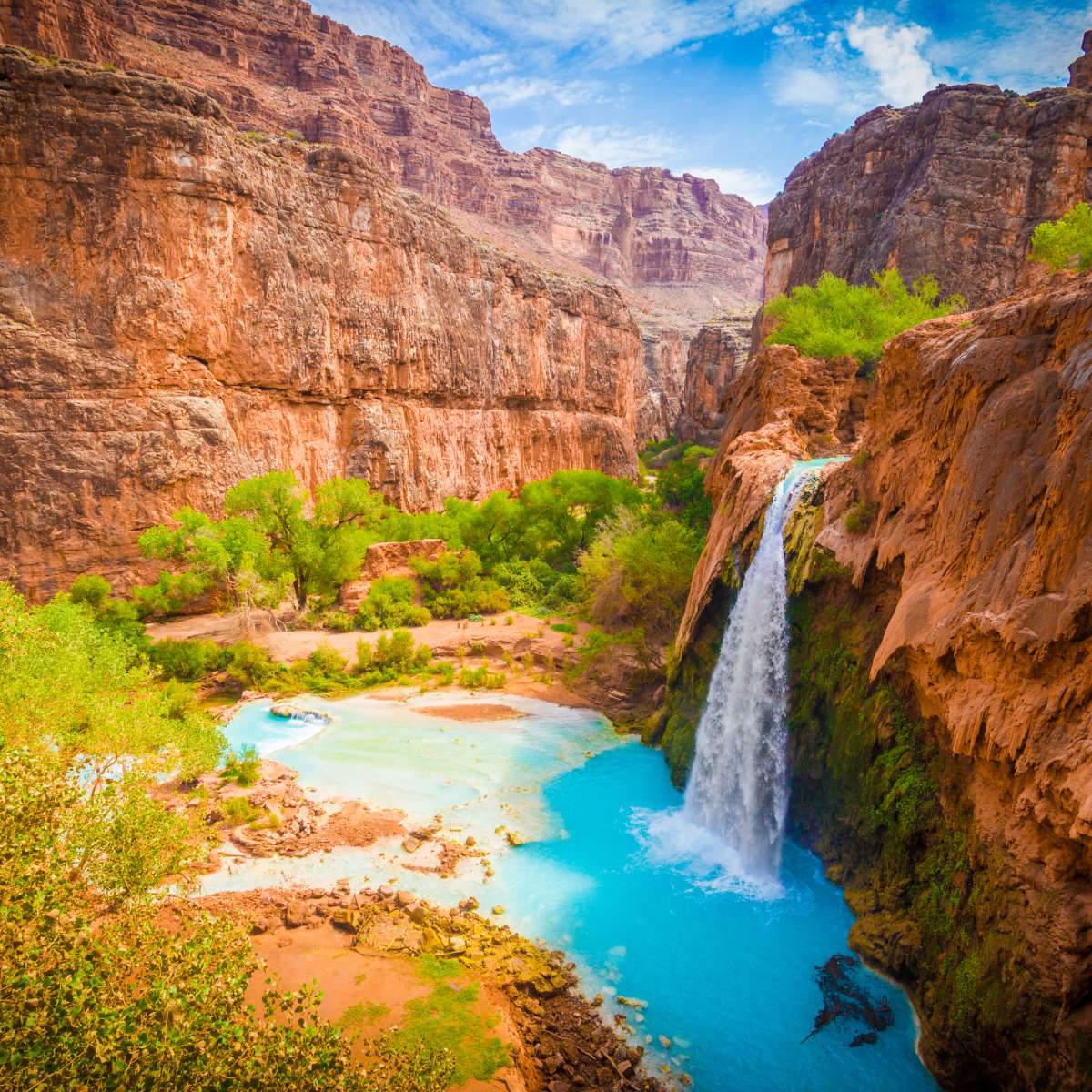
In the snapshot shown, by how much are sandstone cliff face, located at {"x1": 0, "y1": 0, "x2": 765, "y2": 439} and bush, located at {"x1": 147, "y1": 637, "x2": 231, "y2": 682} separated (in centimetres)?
2933

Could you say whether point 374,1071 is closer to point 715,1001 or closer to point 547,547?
point 715,1001

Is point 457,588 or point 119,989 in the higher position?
point 119,989

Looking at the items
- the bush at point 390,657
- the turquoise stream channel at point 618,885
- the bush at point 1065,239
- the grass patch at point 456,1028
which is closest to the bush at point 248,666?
the turquoise stream channel at point 618,885

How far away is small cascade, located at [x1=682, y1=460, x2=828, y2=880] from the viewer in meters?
13.7

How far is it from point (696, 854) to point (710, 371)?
62.6 m

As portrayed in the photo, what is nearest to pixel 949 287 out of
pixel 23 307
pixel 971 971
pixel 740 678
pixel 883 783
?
pixel 740 678

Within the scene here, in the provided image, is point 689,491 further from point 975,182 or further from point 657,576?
point 975,182

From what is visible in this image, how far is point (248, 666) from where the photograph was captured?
22734mm

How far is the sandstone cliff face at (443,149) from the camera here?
2269 inches

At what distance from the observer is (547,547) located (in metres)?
35.8

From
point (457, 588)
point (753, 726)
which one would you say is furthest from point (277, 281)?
point (753, 726)

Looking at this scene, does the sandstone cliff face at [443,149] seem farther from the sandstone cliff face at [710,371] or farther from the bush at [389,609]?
the bush at [389,609]

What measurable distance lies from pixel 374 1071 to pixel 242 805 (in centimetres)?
941

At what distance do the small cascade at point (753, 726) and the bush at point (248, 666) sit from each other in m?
14.1
